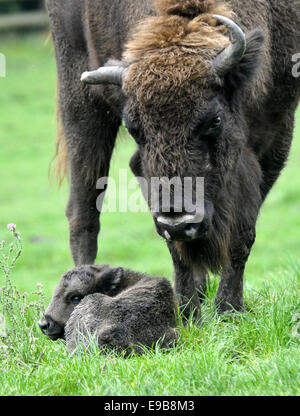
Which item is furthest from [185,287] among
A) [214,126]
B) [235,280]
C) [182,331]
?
[214,126]

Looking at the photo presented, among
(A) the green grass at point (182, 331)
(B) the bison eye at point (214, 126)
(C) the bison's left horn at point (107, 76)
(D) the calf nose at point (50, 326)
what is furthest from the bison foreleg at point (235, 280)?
(C) the bison's left horn at point (107, 76)

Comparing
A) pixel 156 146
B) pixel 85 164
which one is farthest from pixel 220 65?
pixel 85 164

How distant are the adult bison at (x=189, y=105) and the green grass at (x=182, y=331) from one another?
0.50 m

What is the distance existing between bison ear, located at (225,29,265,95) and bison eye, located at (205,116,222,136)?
32cm

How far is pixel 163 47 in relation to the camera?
17.4ft

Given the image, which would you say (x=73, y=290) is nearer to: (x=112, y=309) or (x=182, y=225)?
(x=112, y=309)

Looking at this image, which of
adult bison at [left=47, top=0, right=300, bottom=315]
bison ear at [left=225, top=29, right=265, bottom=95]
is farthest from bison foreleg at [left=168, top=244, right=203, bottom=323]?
bison ear at [left=225, top=29, right=265, bottom=95]

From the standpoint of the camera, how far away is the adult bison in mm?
5145

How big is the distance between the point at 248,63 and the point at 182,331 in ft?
6.25

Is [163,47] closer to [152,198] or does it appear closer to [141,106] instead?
[141,106]

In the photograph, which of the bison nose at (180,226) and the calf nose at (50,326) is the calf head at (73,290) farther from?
the bison nose at (180,226)

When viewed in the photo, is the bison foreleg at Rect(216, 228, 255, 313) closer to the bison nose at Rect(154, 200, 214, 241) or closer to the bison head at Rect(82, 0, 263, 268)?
the bison head at Rect(82, 0, 263, 268)

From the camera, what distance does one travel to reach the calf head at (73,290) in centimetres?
554

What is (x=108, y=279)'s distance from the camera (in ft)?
18.6
